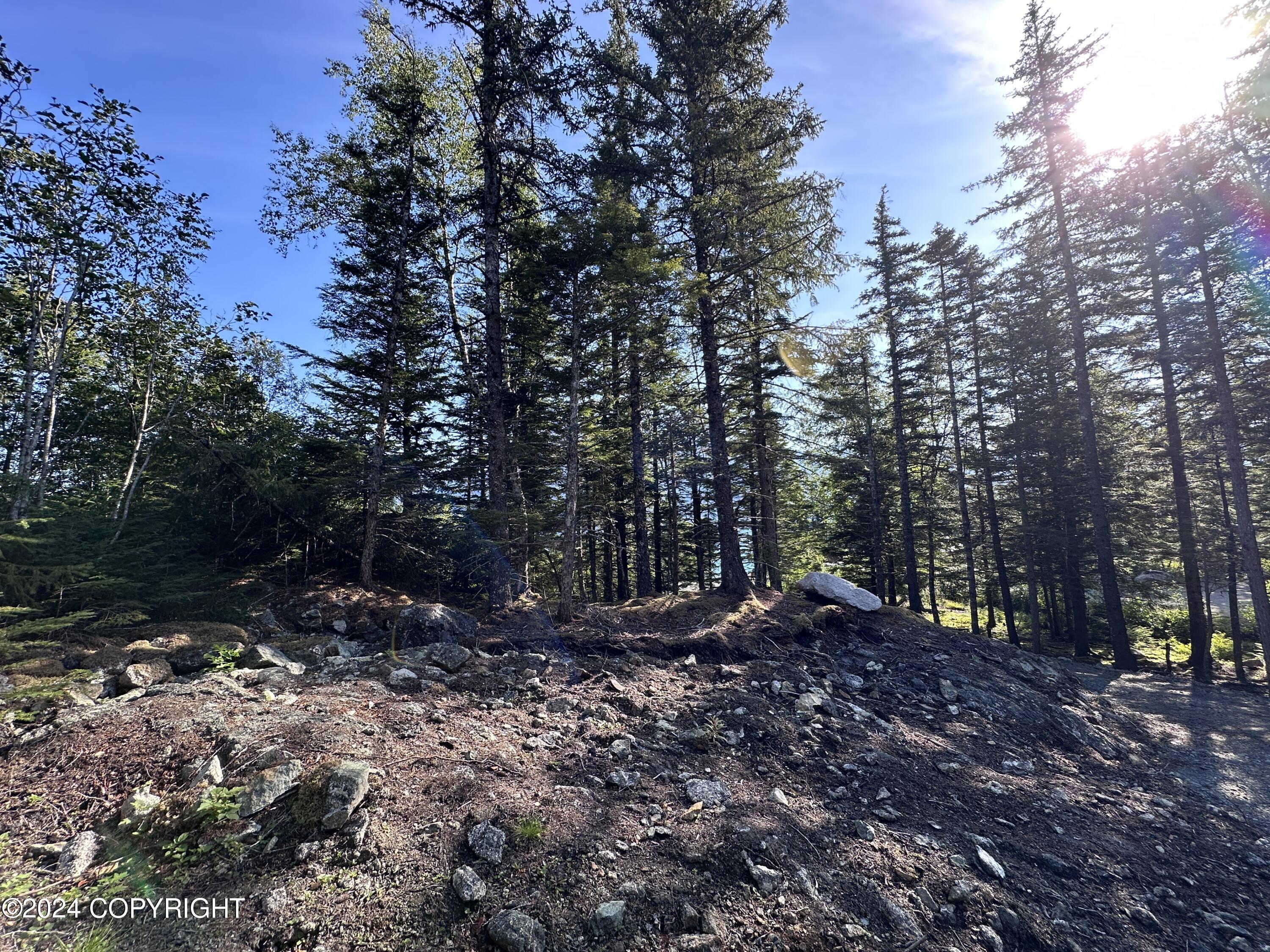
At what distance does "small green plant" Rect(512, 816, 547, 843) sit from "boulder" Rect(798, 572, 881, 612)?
31.2ft

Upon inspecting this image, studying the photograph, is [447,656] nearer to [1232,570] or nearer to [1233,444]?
[1233,444]

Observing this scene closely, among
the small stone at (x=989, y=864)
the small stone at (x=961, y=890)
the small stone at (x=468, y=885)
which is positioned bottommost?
the small stone at (x=989, y=864)

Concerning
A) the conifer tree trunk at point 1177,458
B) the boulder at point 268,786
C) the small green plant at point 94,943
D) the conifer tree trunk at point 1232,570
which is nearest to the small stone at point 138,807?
the boulder at point 268,786

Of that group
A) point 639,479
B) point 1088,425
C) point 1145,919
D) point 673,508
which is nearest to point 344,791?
point 1145,919

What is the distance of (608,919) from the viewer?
111 inches

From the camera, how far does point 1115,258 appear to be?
1720 cm

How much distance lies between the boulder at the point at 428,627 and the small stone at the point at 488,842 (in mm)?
4341

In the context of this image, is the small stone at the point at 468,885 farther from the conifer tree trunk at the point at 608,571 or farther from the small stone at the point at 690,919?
the conifer tree trunk at the point at 608,571

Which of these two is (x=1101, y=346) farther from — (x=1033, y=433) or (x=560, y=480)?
(x=560, y=480)

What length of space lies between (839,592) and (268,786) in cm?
1098

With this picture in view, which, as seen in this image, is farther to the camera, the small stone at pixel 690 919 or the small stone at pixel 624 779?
the small stone at pixel 624 779

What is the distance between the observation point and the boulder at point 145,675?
192 inches

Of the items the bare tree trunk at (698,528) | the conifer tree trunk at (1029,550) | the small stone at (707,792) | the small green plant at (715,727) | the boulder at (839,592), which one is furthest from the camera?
the bare tree trunk at (698,528)

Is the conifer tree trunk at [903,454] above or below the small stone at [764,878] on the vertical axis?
above
